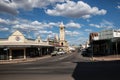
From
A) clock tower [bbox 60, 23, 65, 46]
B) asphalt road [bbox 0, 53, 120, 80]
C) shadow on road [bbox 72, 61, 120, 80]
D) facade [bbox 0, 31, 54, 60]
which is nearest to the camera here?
shadow on road [bbox 72, 61, 120, 80]

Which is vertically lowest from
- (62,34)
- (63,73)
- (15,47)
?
(63,73)

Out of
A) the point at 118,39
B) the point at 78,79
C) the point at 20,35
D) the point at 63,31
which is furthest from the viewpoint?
the point at 63,31

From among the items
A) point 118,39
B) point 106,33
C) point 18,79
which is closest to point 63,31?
point 106,33

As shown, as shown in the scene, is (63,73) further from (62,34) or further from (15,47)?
(62,34)

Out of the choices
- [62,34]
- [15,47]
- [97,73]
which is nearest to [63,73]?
[97,73]

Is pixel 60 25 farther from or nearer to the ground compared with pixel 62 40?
farther from the ground

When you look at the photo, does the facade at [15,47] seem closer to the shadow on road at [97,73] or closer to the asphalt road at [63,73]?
the asphalt road at [63,73]

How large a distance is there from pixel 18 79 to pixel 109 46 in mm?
53230

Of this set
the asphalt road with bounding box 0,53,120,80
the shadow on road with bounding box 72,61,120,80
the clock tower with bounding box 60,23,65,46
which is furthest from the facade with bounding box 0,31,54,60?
the clock tower with bounding box 60,23,65,46

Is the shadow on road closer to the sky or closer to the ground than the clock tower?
closer to the ground

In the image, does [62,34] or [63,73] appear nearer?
[63,73]

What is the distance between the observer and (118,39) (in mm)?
55500

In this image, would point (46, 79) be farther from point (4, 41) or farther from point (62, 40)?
point (62, 40)

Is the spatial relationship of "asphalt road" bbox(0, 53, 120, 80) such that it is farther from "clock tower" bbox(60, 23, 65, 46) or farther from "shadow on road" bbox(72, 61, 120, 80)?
"clock tower" bbox(60, 23, 65, 46)
